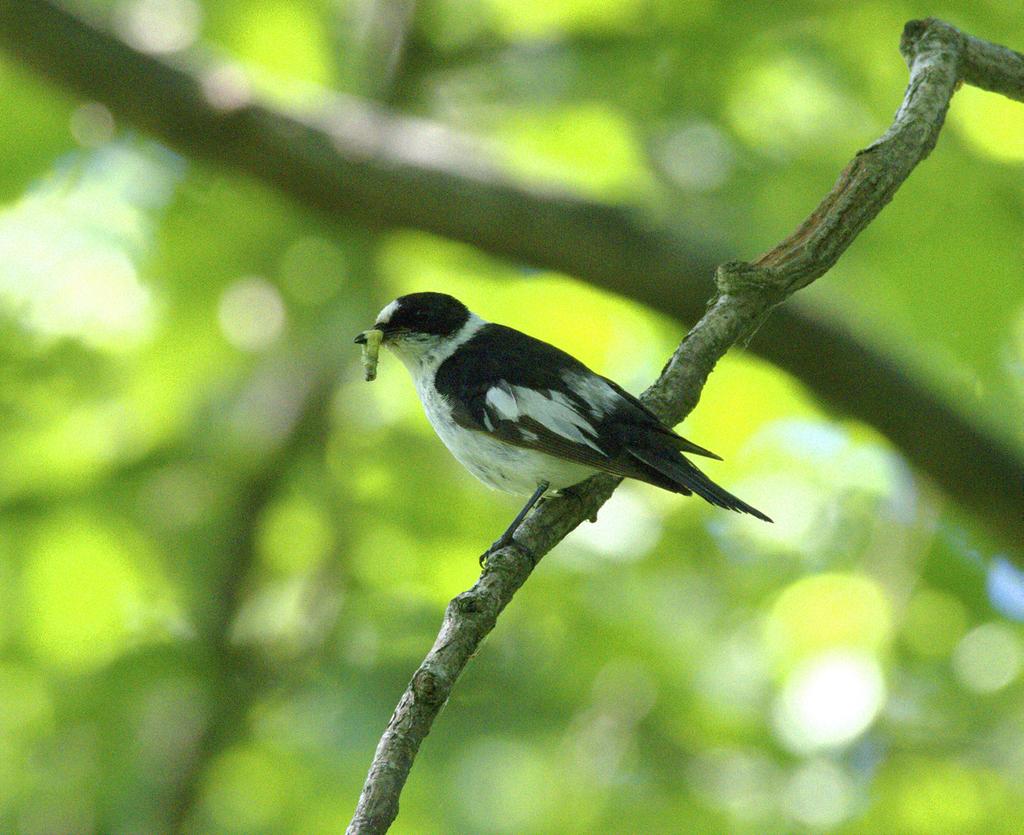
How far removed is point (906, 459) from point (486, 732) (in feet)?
7.31

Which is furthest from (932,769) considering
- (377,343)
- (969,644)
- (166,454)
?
(166,454)

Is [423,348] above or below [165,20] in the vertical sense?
below

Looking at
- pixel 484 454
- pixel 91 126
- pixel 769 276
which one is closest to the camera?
pixel 769 276

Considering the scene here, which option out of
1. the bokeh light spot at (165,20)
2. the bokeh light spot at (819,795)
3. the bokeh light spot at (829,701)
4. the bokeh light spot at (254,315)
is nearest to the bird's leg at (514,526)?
the bokeh light spot at (829,701)

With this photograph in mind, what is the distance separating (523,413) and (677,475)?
0.57 meters

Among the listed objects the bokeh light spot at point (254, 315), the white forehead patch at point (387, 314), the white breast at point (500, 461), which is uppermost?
the bokeh light spot at point (254, 315)

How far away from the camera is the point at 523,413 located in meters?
3.68

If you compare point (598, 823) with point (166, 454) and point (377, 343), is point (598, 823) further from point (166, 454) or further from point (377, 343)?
point (166, 454)

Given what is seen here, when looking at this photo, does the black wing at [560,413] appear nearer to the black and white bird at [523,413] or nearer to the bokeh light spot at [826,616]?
the black and white bird at [523,413]

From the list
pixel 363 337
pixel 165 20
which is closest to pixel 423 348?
pixel 363 337

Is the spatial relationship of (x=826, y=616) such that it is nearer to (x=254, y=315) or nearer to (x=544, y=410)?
(x=544, y=410)

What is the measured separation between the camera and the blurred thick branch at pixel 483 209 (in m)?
5.04

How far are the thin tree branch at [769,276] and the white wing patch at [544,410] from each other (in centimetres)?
19

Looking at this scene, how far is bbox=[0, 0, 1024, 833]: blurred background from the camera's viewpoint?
Result: 15.8 feet
